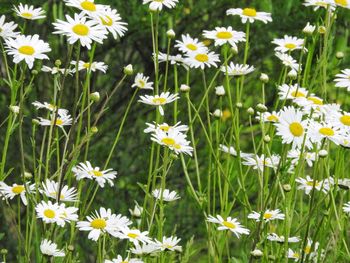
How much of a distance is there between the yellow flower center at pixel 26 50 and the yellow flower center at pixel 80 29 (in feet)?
0.49

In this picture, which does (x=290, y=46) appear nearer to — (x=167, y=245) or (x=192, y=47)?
(x=192, y=47)

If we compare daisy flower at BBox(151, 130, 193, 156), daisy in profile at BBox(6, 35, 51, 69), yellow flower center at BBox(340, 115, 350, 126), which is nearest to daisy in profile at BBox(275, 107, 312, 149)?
yellow flower center at BBox(340, 115, 350, 126)

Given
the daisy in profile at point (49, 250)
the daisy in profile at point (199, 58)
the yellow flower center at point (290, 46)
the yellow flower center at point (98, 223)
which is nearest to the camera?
the daisy in profile at point (49, 250)

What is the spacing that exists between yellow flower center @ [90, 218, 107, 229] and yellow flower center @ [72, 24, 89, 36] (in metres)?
0.42

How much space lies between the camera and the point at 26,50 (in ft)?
6.51

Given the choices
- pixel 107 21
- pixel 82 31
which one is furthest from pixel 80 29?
pixel 107 21

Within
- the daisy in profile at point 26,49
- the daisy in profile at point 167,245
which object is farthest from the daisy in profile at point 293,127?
the daisy in profile at point 26,49

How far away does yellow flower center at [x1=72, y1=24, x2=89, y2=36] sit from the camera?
187 centimetres

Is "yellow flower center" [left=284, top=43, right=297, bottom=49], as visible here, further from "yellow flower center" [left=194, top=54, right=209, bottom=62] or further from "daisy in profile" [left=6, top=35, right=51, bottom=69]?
"daisy in profile" [left=6, top=35, right=51, bottom=69]

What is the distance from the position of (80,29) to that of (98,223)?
0.44 m

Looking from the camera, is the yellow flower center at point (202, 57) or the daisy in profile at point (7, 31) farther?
the yellow flower center at point (202, 57)

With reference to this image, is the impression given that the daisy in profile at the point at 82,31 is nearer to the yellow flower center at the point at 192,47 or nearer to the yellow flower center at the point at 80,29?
the yellow flower center at the point at 80,29

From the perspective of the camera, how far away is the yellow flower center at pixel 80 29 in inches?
73.7

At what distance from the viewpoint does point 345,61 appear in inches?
138
